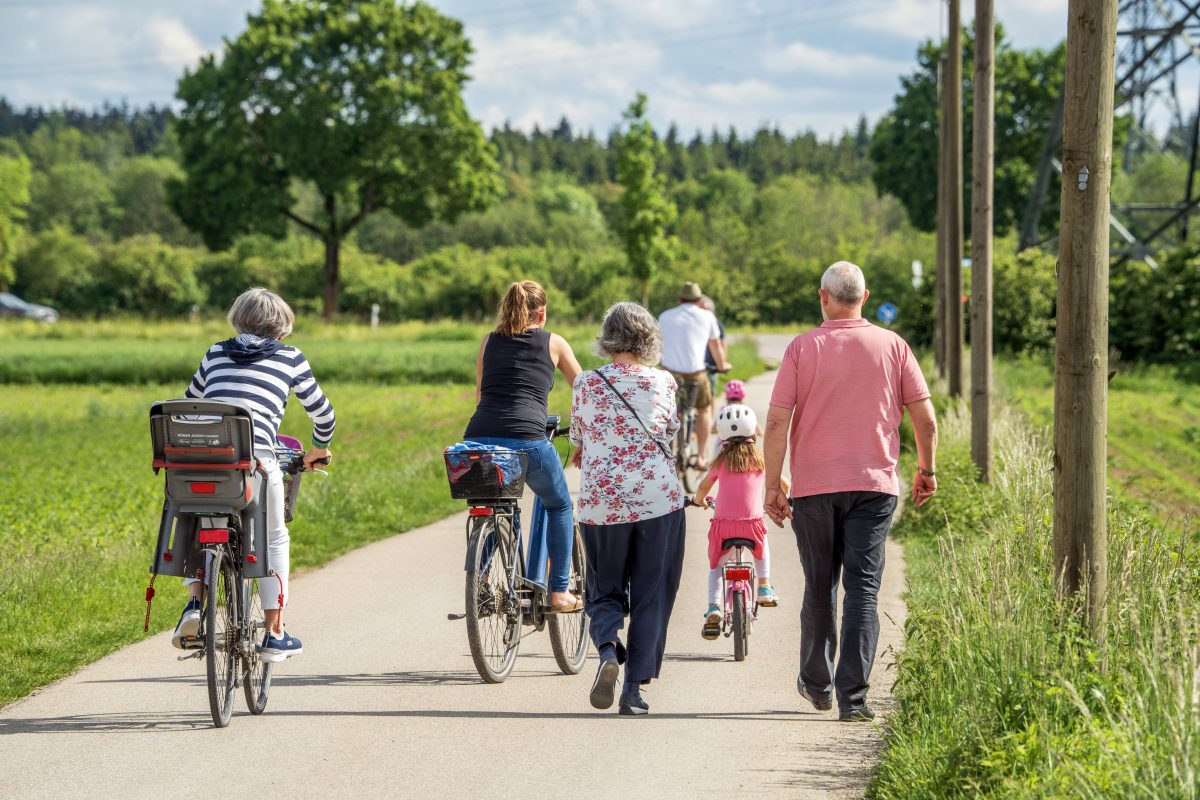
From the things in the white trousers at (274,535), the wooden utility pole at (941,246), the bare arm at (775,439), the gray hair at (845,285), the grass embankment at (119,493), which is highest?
the wooden utility pole at (941,246)

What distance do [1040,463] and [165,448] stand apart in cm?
655

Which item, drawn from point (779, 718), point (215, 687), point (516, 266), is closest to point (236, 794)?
point (215, 687)

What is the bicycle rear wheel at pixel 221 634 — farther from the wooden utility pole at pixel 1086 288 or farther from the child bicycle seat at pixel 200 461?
the wooden utility pole at pixel 1086 288

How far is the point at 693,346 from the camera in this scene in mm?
14688

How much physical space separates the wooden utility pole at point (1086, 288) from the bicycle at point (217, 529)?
355 centimetres

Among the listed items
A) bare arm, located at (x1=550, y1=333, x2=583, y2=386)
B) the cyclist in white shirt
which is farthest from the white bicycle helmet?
the cyclist in white shirt

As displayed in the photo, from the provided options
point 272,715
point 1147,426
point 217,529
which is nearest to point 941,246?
point 1147,426

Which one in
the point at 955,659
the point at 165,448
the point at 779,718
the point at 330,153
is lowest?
the point at 779,718

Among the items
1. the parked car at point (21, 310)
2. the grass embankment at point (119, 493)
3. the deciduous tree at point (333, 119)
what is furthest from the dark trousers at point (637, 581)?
the parked car at point (21, 310)

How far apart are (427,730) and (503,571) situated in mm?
1148

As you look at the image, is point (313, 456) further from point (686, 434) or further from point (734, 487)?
point (686, 434)

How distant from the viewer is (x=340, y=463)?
19.7 meters

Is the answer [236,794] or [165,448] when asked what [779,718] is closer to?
[236,794]

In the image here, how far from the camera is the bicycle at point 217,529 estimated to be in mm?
6422
